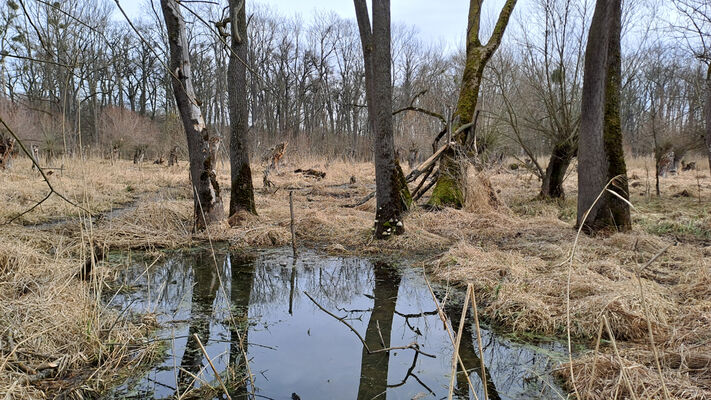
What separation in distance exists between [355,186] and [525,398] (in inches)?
525

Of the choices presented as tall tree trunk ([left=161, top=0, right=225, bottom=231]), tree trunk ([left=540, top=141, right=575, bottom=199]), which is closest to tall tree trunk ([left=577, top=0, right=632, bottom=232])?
tree trunk ([left=540, top=141, right=575, bottom=199])

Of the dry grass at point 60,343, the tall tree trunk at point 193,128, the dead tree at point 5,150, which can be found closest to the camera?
the dry grass at point 60,343

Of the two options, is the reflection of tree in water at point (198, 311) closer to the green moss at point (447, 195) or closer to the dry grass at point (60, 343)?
the dry grass at point (60, 343)

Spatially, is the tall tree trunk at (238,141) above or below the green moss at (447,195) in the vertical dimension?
above

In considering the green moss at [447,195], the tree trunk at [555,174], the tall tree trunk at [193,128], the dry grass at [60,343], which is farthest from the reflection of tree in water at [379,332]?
the tree trunk at [555,174]

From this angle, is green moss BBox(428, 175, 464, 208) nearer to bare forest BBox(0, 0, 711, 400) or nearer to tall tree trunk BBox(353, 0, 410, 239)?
bare forest BBox(0, 0, 711, 400)

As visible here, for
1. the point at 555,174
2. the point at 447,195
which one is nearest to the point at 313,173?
the point at 555,174

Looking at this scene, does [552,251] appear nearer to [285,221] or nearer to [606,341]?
[606,341]

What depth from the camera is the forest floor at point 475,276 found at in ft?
9.30

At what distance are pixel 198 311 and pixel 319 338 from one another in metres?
1.26

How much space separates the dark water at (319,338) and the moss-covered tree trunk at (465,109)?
151 inches

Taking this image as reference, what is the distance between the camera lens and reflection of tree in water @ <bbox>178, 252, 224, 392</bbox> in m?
3.16

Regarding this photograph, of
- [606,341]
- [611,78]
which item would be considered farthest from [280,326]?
[611,78]

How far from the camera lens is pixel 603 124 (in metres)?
6.95
